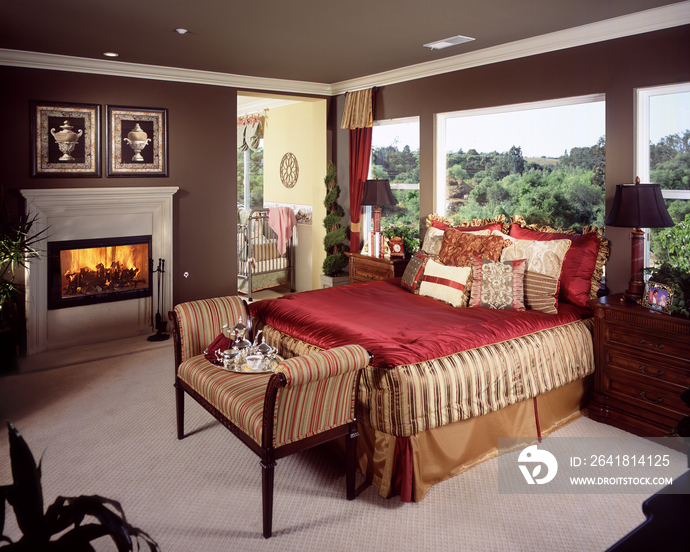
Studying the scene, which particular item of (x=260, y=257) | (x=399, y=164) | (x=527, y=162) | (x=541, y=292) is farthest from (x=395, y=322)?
(x=260, y=257)

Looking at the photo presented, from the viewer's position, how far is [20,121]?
493 cm

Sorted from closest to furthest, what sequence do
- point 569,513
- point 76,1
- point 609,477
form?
1. point 569,513
2. point 609,477
3. point 76,1

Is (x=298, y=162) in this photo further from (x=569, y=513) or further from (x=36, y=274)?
(x=569, y=513)

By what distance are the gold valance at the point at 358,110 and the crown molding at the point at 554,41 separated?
180 mm

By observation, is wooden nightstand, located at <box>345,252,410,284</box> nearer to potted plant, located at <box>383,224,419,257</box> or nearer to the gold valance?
potted plant, located at <box>383,224,419,257</box>

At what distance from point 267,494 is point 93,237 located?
3861 millimetres

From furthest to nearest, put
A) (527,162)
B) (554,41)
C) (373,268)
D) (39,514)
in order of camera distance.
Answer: (373,268) → (527,162) → (554,41) → (39,514)

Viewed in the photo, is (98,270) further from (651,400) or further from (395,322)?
(651,400)

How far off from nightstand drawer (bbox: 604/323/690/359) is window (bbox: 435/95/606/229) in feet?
3.61

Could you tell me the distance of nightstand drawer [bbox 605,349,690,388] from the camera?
3186 mm

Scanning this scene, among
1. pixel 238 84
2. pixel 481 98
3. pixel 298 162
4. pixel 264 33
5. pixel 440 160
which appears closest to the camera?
pixel 264 33

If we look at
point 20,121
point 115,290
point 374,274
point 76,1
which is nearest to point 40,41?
point 20,121

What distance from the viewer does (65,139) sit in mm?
5129

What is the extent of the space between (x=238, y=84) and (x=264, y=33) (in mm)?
1837
